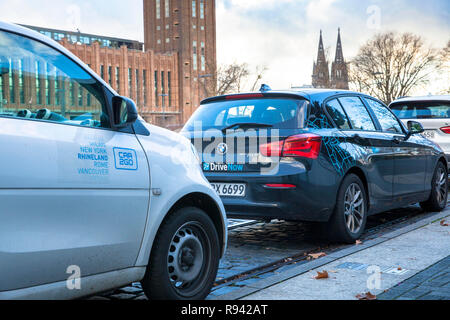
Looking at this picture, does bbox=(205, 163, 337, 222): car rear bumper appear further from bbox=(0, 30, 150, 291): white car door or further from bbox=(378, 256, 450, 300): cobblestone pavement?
bbox=(0, 30, 150, 291): white car door

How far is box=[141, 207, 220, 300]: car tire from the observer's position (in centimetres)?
357

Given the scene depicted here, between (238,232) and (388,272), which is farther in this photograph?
(238,232)

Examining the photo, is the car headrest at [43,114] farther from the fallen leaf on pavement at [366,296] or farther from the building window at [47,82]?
the fallen leaf on pavement at [366,296]

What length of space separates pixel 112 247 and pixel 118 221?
151 millimetres

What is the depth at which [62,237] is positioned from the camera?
2.94 m

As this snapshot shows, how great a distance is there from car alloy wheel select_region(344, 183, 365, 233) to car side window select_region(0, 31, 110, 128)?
3.43 m

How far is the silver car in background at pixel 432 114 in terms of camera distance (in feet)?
34.7

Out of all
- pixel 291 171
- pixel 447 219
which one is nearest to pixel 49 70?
pixel 291 171

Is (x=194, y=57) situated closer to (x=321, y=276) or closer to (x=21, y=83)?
(x=321, y=276)

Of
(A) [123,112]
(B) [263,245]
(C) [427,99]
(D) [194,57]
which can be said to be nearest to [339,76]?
(C) [427,99]

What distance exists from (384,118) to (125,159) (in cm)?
485

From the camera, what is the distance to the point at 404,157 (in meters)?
7.45

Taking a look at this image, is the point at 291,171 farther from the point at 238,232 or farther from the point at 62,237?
the point at 62,237

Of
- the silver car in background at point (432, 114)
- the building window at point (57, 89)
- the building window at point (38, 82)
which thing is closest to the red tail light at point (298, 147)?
the building window at point (57, 89)
